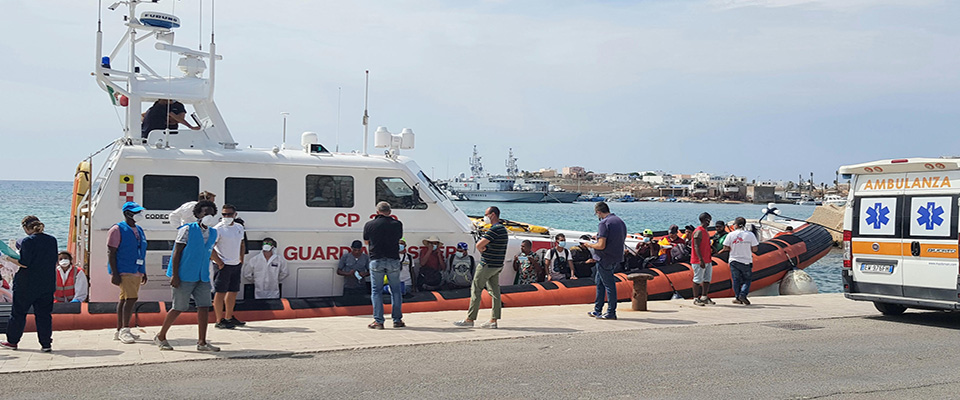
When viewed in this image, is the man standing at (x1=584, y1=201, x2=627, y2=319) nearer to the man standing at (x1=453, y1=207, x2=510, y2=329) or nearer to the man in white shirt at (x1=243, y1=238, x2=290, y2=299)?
the man standing at (x1=453, y1=207, x2=510, y2=329)

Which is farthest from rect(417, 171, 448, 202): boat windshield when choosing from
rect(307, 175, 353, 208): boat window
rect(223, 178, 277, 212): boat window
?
rect(223, 178, 277, 212): boat window

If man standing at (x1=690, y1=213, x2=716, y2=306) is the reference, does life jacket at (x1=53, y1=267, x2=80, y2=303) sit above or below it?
below

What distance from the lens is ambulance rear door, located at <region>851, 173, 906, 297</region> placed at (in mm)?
10227

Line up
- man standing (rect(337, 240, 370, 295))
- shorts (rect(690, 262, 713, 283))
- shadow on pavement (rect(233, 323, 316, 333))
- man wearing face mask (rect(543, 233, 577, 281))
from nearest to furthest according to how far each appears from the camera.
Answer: shadow on pavement (rect(233, 323, 316, 333))
man standing (rect(337, 240, 370, 295))
shorts (rect(690, 262, 713, 283))
man wearing face mask (rect(543, 233, 577, 281))

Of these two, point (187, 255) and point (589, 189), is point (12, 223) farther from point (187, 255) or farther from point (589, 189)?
point (589, 189)

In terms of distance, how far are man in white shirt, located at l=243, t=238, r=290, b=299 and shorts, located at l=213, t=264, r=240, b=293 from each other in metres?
1.60

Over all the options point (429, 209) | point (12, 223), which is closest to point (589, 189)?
point (12, 223)

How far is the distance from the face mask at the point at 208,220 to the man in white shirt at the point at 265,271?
7.29 ft

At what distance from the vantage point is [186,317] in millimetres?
10086

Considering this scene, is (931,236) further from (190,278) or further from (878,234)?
(190,278)

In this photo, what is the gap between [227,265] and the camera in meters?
9.40

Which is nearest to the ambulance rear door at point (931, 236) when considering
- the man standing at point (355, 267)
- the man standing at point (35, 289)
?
the man standing at point (355, 267)

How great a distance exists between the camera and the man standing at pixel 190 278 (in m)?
7.95

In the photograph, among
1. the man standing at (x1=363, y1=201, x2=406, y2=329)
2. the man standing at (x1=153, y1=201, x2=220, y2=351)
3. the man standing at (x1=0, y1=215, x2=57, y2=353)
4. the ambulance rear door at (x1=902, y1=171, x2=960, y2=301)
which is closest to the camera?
the man standing at (x1=0, y1=215, x2=57, y2=353)
